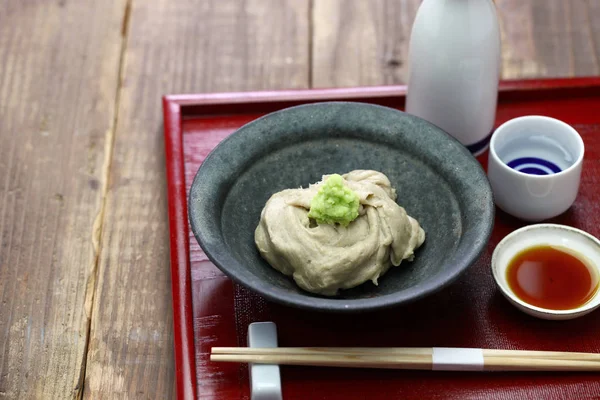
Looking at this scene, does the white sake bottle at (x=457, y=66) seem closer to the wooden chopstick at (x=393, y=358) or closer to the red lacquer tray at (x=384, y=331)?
the red lacquer tray at (x=384, y=331)

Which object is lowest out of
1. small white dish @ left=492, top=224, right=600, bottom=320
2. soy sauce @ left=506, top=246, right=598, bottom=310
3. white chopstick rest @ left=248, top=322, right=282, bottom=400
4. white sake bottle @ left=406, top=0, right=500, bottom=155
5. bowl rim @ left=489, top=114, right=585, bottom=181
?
white chopstick rest @ left=248, top=322, right=282, bottom=400

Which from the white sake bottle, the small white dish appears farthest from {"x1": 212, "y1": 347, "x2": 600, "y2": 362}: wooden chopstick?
the white sake bottle

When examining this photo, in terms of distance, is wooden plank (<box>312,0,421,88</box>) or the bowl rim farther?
wooden plank (<box>312,0,421,88</box>)

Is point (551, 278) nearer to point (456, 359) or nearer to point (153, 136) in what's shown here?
point (456, 359)

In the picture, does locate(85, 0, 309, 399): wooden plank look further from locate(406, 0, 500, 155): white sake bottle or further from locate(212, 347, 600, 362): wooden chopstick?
locate(406, 0, 500, 155): white sake bottle

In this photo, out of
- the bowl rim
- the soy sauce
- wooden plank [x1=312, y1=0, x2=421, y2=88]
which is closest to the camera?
the soy sauce

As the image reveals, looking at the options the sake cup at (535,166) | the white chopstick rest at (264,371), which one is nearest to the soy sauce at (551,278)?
the sake cup at (535,166)
